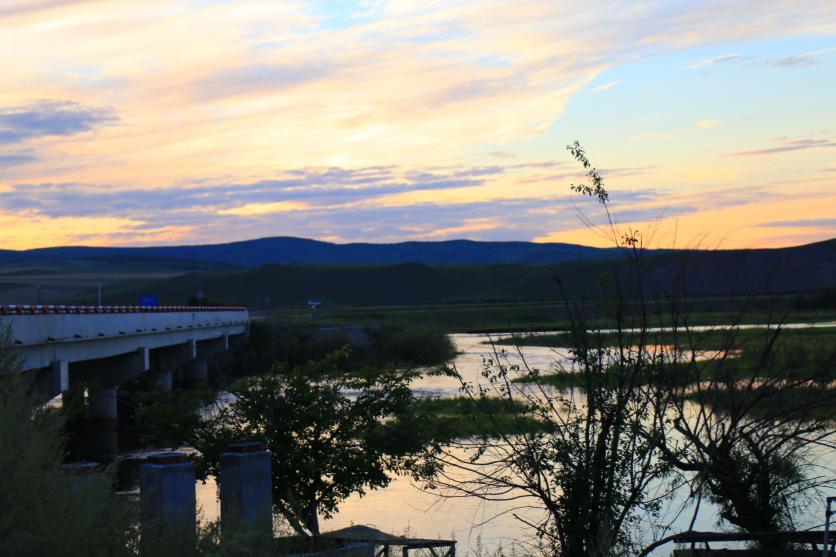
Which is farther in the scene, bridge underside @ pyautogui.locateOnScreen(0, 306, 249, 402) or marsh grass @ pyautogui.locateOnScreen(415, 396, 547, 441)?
bridge underside @ pyautogui.locateOnScreen(0, 306, 249, 402)

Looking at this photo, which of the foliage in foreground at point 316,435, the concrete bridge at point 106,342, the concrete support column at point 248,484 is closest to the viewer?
the concrete support column at point 248,484

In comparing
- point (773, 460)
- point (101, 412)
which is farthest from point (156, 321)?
point (773, 460)

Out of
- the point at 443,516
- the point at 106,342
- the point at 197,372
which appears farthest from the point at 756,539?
the point at 197,372

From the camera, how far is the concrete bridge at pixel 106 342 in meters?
30.6

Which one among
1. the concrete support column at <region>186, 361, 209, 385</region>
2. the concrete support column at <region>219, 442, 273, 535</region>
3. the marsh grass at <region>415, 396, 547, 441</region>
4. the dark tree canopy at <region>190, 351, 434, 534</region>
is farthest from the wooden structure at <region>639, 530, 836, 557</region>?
the concrete support column at <region>186, 361, 209, 385</region>

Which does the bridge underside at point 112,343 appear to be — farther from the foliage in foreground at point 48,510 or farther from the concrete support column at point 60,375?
the foliage in foreground at point 48,510

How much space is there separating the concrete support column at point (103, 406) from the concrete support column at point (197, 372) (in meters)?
26.4

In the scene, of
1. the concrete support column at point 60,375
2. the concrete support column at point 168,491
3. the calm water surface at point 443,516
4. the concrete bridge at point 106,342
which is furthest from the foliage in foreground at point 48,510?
the concrete support column at point 60,375

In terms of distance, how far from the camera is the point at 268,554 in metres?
9.04

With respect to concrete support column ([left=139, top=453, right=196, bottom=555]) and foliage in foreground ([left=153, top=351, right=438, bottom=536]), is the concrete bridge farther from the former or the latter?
concrete support column ([left=139, top=453, right=196, bottom=555])

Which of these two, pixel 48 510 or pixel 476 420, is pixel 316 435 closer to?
pixel 476 420

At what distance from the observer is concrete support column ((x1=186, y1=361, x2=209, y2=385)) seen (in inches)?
2889

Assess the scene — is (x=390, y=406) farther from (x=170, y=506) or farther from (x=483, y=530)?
(x=170, y=506)

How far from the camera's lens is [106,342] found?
1607 inches
